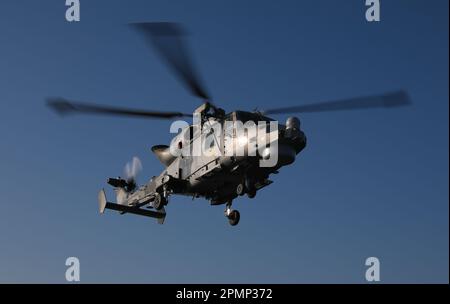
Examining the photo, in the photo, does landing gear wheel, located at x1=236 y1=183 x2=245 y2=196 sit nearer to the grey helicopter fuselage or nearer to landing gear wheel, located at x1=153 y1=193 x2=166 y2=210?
the grey helicopter fuselage

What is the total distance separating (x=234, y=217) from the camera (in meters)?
29.3

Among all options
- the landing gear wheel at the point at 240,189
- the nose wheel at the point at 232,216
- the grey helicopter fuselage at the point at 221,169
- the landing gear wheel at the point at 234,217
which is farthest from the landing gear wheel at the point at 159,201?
the landing gear wheel at the point at 240,189

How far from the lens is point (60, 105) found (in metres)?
27.3

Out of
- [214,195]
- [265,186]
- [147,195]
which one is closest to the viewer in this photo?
[265,186]

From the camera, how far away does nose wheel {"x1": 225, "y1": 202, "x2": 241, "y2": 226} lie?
29250mm

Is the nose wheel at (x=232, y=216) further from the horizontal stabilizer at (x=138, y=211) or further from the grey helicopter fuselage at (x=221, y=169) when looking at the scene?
the horizontal stabilizer at (x=138, y=211)

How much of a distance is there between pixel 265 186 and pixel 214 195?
3501 millimetres

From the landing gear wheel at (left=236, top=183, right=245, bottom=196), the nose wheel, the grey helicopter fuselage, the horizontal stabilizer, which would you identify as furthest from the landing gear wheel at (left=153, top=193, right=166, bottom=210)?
the landing gear wheel at (left=236, top=183, right=245, bottom=196)
